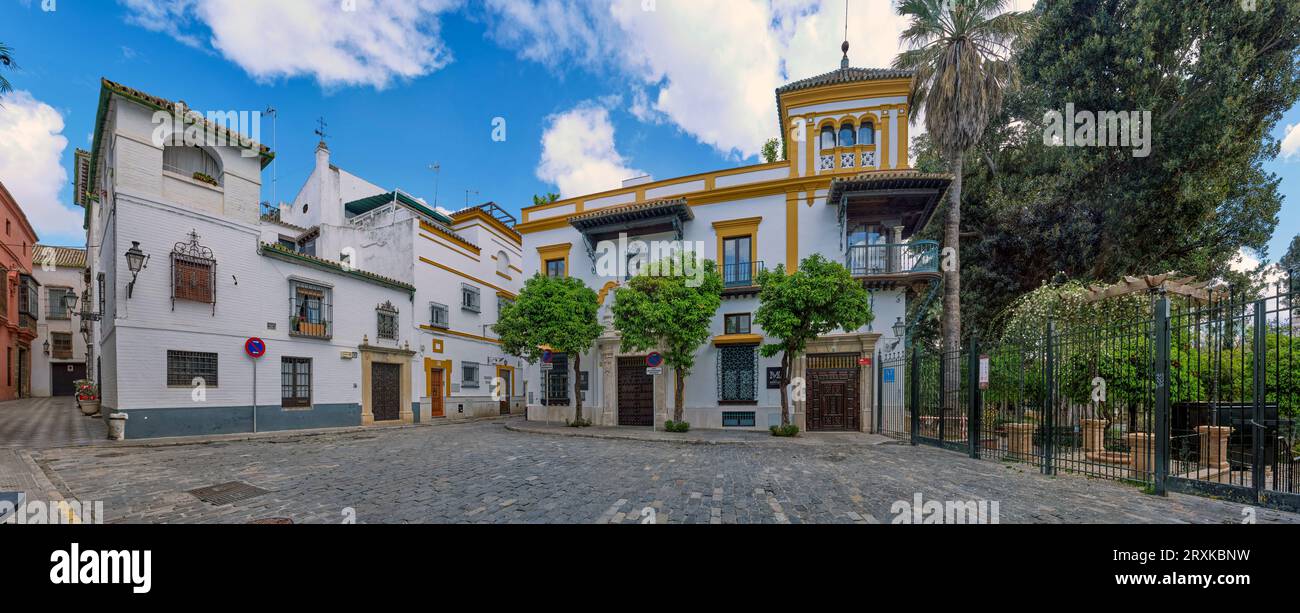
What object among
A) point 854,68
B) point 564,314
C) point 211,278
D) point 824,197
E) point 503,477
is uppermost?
point 854,68

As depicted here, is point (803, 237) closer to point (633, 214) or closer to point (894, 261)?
point (894, 261)

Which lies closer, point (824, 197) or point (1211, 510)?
point (1211, 510)

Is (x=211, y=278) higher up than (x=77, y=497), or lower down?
higher up

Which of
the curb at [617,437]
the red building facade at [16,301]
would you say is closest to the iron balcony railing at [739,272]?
the curb at [617,437]

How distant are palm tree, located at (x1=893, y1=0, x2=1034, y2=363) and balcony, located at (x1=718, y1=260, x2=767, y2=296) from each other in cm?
647

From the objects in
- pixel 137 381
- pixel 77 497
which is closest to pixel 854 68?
pixel 77 497

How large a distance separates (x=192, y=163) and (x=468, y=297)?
1148 cm

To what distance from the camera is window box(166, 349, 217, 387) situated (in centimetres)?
1342

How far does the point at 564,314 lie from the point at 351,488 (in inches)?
386

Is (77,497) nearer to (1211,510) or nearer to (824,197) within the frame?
(1211,510)

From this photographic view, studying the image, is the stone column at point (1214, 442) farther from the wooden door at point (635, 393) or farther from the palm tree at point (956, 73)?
the wooden door at point (635, 393)

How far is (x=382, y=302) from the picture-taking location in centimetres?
1966

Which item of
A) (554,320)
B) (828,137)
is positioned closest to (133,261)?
(554,320)
